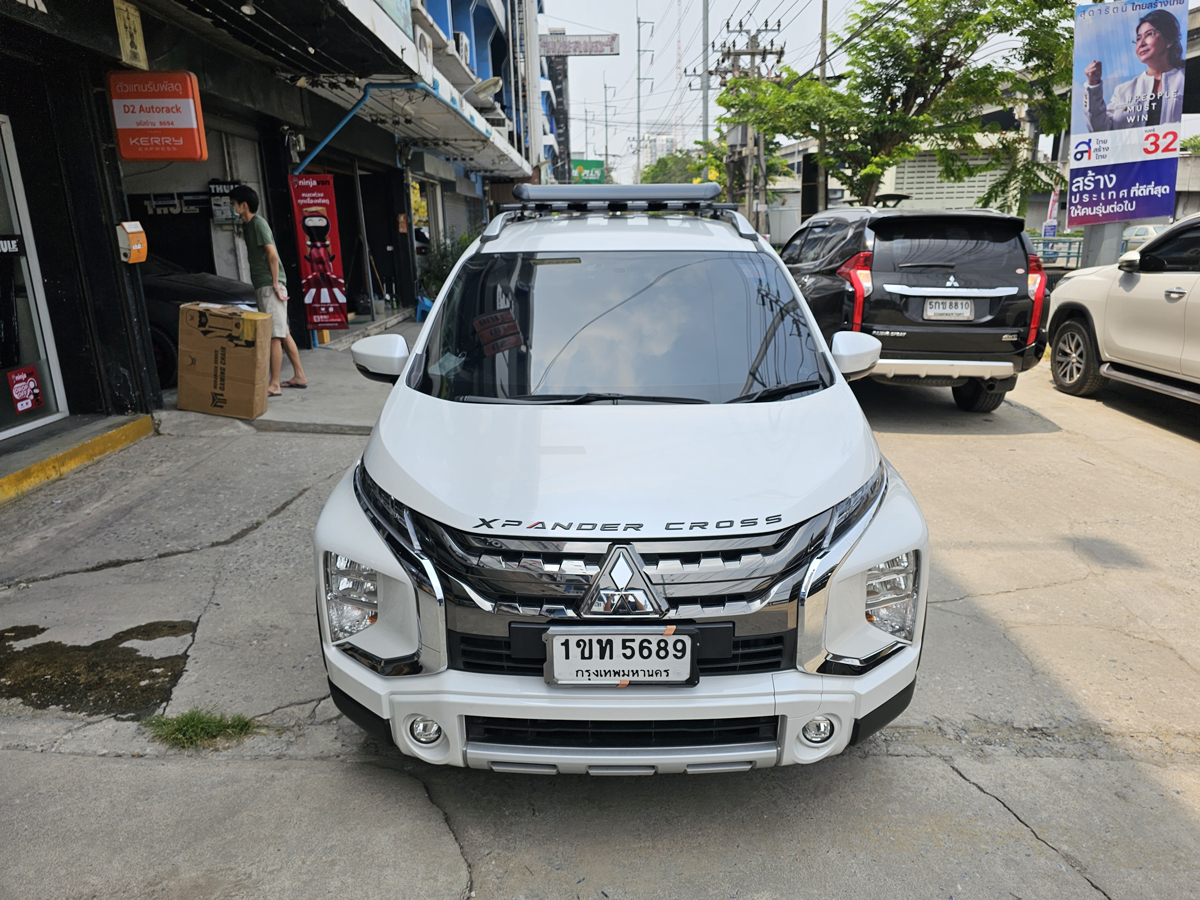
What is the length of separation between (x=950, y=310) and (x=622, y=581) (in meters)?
5.59

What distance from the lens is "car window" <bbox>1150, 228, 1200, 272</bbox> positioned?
6672mm

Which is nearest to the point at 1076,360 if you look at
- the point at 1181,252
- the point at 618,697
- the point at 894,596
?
the point at 1181,252

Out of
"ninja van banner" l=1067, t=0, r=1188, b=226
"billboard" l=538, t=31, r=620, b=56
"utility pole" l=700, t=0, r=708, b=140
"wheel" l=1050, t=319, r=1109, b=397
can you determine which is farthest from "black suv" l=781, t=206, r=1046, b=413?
"billboard" l=538, t=31, r=620, b=56

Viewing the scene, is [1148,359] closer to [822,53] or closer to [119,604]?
[119,604]

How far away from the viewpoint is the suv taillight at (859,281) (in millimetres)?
6855

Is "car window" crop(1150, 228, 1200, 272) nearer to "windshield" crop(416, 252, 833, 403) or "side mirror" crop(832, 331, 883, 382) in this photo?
"side mirror" crop(832, 331, 883, 382)

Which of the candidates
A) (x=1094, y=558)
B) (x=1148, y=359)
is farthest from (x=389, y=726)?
(x=1148, y=359)

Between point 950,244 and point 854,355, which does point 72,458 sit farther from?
point 950,244

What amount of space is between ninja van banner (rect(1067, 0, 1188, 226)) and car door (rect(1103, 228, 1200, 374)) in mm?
2914

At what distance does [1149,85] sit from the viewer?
9.34m

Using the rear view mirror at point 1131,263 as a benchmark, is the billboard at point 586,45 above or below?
above

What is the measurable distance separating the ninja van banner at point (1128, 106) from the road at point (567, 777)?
257 inches

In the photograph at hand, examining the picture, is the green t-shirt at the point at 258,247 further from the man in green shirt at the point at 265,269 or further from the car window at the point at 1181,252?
the car window at the point at 1181,252

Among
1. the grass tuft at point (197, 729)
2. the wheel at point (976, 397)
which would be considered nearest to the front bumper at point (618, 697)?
the grass tuft at point (197, 729)
